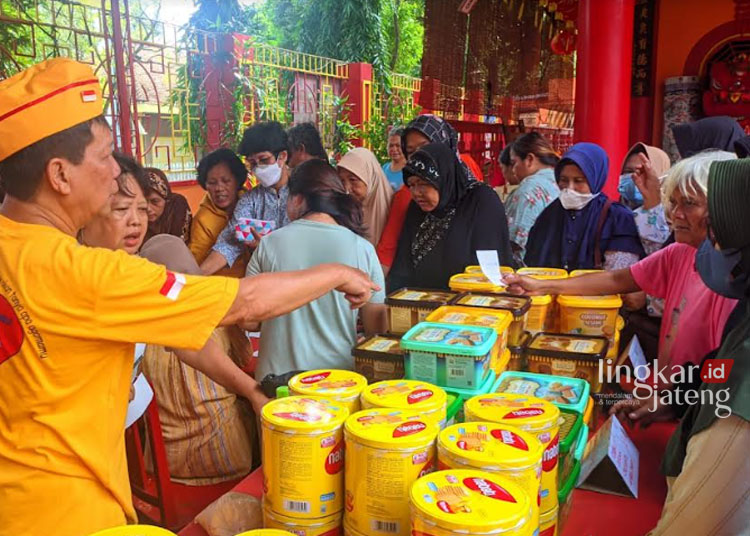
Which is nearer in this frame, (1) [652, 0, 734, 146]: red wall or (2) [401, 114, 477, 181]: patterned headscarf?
(2) [401, 114, 477, 181]: patterned headscarf

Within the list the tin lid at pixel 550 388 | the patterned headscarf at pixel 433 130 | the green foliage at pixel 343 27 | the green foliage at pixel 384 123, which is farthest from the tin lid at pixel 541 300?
the green foliage at pixel 343 27

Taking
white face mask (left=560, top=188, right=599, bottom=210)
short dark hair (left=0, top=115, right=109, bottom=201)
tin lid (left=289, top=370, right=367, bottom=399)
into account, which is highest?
short dark hair (left=0, top=115, right=109, bottom=201)

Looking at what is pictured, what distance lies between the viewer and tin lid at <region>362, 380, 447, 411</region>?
1.27 metres

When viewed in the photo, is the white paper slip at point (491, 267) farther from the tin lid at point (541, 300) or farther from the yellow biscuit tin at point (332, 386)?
the yellow biscuit tin at point (332, 386)

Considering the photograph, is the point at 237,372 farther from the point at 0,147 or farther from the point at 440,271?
the point at 440,271

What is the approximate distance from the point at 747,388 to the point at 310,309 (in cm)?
143

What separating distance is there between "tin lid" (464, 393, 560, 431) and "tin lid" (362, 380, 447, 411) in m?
0.07

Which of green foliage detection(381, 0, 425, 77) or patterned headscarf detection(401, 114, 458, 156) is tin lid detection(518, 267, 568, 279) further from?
green foliage detection(381, 0, 425, 77)

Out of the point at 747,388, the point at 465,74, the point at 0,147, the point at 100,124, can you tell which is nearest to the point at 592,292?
the point at 747,388

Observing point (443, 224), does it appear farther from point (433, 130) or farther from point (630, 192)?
point (630, 192)

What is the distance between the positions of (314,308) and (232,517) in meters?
0.95

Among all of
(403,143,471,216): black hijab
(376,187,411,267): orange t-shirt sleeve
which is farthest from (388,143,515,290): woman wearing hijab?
(376,187,411,267): orange t-shirt sleeve

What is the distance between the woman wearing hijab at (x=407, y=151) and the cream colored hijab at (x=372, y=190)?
0.09 m

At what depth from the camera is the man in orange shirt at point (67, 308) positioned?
1097 millimetres
